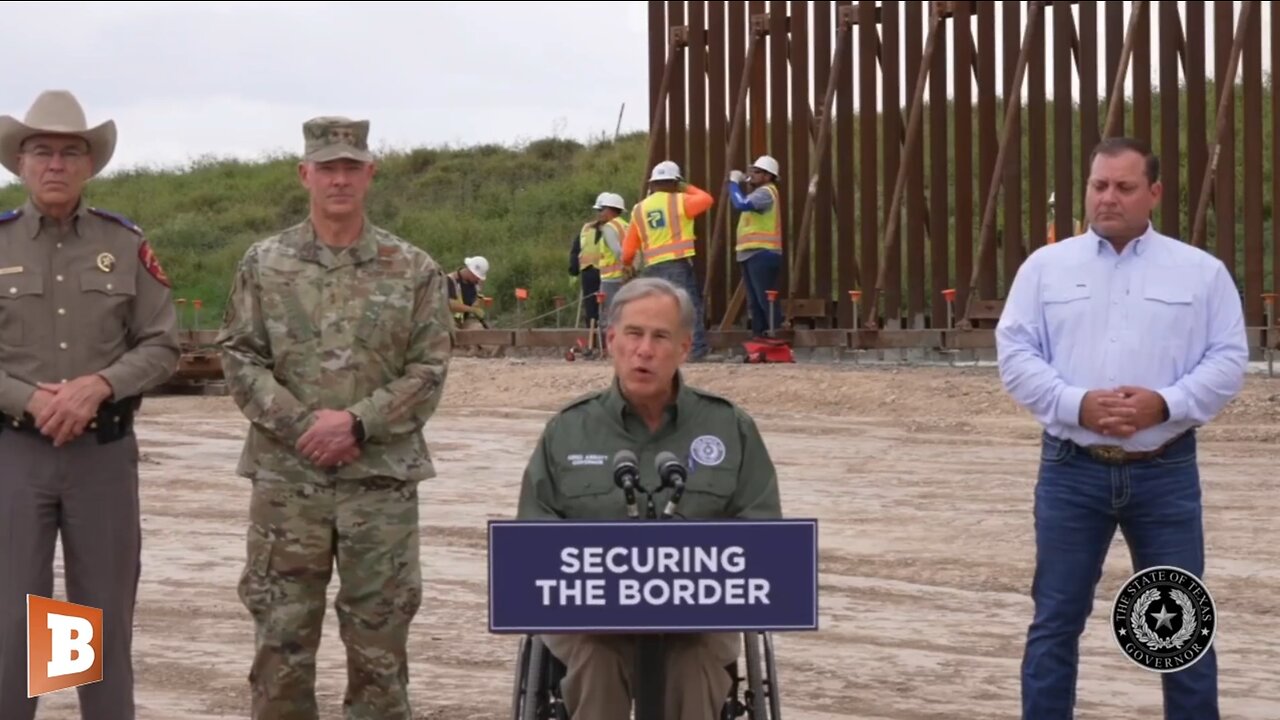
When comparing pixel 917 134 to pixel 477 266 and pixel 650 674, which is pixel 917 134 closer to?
pixel 477 266

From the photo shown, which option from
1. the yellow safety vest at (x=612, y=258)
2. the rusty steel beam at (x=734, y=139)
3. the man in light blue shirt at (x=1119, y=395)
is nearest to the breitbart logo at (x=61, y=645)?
the man in light blue shirt at (x=1119, y=395)

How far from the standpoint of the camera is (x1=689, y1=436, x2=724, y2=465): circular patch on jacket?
5.50 m

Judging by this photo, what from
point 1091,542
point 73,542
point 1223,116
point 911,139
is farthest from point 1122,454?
point 911,139

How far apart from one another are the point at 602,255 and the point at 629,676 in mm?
17155

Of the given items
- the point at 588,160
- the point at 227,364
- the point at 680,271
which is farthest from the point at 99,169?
the point at 588,160

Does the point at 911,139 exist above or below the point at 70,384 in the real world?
above

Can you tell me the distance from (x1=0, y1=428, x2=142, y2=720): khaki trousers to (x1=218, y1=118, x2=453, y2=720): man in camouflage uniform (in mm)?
363

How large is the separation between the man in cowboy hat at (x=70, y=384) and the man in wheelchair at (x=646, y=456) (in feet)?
4.19

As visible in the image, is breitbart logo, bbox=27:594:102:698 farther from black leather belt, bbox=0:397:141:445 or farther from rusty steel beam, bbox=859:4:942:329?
rusty steel beam, bbox=859:4:942:329

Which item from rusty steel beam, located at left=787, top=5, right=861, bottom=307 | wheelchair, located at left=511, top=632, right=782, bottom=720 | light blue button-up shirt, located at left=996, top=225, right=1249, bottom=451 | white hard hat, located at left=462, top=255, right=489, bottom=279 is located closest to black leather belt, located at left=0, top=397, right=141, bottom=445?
wheelchair, located at left=511, top=632, right=782, bottom=720

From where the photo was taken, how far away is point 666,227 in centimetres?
1922

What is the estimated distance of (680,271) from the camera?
19469mm

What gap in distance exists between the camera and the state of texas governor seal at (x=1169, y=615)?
600 cm

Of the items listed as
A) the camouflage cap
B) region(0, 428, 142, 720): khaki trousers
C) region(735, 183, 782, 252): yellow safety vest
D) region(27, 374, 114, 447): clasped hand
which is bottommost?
region(0, 428, 142, 720): khaki trousers
